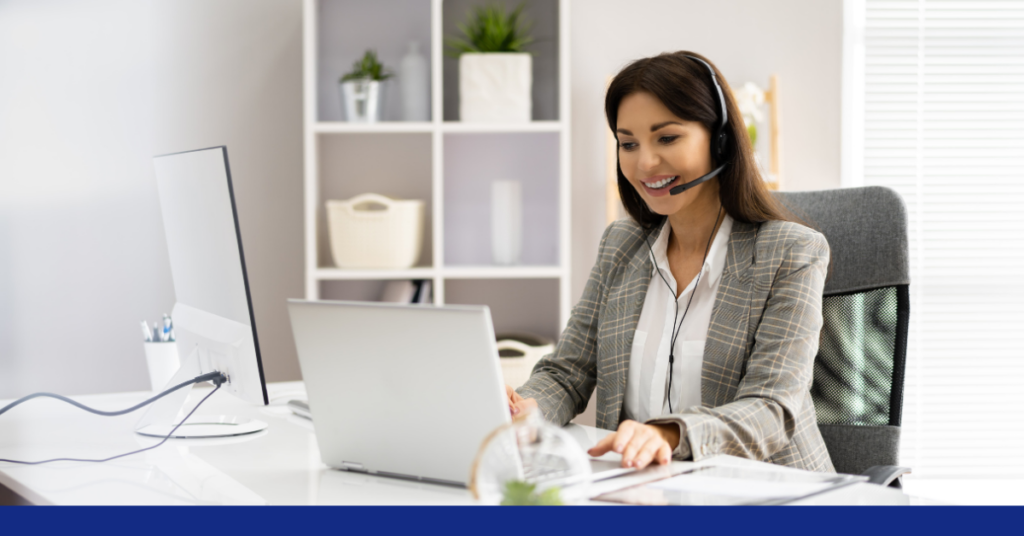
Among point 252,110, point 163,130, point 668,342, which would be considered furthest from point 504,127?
point 668,342

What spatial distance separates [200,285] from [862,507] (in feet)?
3.15

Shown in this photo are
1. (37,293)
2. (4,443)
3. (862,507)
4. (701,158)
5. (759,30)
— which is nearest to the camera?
(862,507)

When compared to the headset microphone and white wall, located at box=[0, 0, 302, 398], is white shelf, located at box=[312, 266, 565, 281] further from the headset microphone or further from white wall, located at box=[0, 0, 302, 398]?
the headset microphone

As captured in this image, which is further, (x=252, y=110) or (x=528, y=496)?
(x=252, y=110)

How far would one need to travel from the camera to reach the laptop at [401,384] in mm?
828

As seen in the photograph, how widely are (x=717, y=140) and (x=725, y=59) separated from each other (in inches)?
55.3

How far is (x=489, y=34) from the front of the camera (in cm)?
238

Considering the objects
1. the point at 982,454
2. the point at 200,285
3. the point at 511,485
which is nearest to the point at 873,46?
the point at 982,454

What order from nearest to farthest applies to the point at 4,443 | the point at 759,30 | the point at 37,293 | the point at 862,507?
the point at 862,507, the point at 4,443, the point at 37,293, the point at 759,30

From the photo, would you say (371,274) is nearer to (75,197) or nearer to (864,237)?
(75,197)

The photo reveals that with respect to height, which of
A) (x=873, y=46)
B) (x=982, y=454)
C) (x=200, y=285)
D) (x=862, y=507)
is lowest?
(x=982, y=454)

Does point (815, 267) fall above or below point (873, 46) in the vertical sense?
below

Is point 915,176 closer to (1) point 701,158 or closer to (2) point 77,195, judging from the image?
(1) point 701,158

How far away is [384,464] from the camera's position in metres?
0.96
